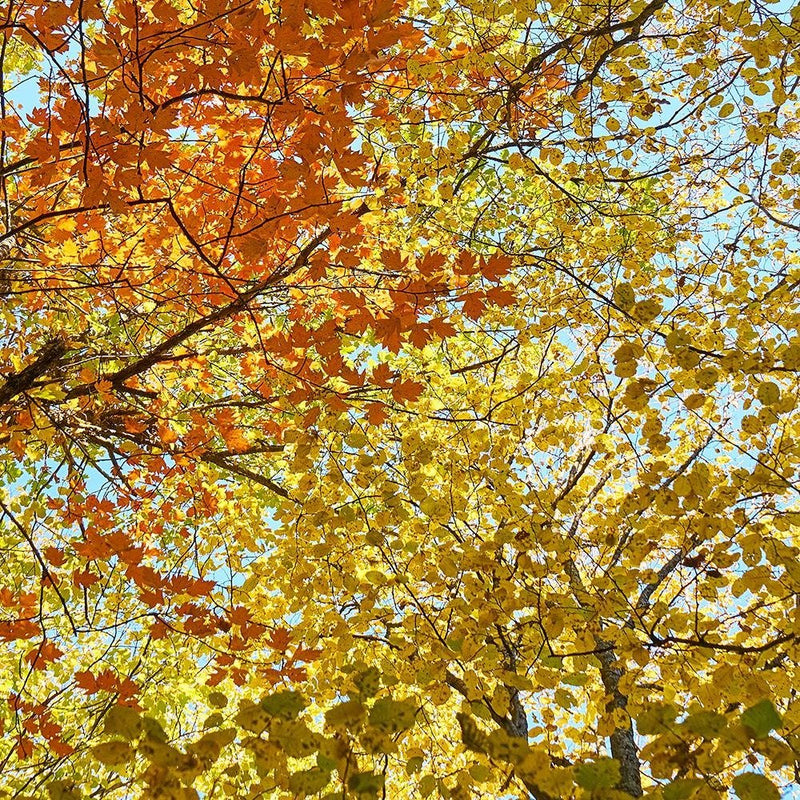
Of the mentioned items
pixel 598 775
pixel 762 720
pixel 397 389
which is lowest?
pixel 598 775

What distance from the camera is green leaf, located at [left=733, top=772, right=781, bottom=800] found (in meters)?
1.35

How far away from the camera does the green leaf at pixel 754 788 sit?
1354 millimetres

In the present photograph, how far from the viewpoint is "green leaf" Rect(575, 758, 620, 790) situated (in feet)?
4.63

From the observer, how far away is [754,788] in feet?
4.48

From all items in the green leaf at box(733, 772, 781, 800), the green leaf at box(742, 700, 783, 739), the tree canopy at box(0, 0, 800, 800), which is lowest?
the green leaf at box(733, 772, 781, 800)

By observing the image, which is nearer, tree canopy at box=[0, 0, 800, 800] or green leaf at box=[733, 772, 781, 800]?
green leaf at box=[733, 772, 781, 800]

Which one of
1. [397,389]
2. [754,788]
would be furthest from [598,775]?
[397,389]

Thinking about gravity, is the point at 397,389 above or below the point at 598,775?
above

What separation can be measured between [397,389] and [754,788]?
5.93 feet

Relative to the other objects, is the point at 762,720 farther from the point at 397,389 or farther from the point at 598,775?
the point at 397,389

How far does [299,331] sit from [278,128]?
1.60m

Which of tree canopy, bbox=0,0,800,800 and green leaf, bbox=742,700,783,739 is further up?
tree canopy, bbox=0,0,800,800

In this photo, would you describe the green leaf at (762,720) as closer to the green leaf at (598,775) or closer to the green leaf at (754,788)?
the green leaf at (754,788)

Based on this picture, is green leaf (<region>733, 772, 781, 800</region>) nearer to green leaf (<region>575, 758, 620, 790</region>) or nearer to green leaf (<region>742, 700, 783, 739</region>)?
green leaf (<region>742, 700, 783, 739</region>)
